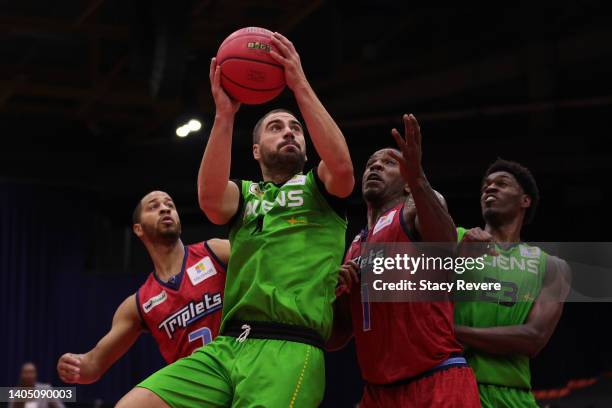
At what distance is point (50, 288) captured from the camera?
46.4 ft

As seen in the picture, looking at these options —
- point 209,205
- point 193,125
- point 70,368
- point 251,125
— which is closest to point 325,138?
point 209,205

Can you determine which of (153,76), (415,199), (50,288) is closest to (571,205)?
(153,76)

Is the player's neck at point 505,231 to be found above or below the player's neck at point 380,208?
below

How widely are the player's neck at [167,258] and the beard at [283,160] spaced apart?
5.36 feet

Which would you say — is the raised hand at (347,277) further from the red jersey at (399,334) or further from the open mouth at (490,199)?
the open mouth at (490,199)

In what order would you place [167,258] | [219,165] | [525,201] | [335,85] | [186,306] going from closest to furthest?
1. [219,165]
2. [525,201]
3. [186,306]
4. [167,258]
5. [335,85]

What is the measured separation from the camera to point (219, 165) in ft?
13.8

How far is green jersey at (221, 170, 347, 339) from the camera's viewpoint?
13.4ft

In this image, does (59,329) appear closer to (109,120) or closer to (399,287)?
Result: (109,120)

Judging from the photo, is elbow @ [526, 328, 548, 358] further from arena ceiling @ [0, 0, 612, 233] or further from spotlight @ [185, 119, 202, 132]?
spotlight @ [185, 119, 202, 132]

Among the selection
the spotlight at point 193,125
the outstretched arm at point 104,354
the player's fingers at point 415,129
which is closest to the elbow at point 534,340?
the player's fingers at point 415,129

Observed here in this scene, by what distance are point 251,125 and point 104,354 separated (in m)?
8.38

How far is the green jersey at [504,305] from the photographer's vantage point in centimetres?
483

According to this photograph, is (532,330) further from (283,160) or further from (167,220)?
(167,220)
